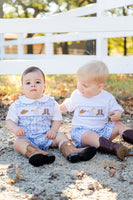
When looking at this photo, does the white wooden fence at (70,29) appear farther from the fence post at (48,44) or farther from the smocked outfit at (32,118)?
the fence post at (48,44)

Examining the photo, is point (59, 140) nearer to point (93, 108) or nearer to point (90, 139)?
point (90, 139)

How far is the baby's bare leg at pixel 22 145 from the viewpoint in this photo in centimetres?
253

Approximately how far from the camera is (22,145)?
256 centimetres

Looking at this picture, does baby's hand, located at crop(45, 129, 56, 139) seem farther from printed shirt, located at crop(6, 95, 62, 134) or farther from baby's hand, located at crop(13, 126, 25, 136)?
baby's hand, located at crop(13, 126, 25, 136)

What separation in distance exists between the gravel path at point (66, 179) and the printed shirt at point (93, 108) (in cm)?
37

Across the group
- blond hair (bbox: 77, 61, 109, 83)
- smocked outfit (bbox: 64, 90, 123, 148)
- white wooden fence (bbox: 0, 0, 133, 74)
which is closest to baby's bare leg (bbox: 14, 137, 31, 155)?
smocked outfit (bbox: 64, 90, 123, 148)

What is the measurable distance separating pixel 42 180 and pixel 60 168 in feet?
0.85

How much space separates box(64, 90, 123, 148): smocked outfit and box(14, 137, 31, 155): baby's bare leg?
1.69 feet

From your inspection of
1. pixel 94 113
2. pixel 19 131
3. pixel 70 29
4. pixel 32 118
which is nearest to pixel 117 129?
pixel 94 113

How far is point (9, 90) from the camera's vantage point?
547cm

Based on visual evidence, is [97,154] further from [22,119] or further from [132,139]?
[22,119]

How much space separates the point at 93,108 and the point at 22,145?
811 millimetres

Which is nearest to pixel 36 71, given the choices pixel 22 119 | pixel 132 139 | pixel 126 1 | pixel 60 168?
pixel 22 119

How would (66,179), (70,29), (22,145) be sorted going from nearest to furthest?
(66,179)
(22,145)
(70,29)
